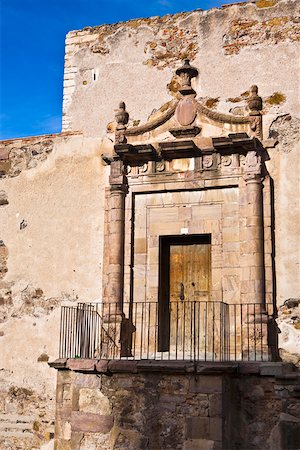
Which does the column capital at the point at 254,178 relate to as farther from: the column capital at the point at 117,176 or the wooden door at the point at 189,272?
the column capital at the point at 117,176

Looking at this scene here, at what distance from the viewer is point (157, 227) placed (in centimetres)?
1003

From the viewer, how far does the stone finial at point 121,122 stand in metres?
10.4

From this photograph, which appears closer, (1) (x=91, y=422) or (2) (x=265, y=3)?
(1) (x=91, y=422)

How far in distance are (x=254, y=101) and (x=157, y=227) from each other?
2447 millimetres

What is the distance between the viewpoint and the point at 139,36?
10.9 meters

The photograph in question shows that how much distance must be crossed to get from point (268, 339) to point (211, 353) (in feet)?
3.14

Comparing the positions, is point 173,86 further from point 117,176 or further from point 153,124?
point 117,176

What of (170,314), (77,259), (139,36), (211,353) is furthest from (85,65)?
(211,353)

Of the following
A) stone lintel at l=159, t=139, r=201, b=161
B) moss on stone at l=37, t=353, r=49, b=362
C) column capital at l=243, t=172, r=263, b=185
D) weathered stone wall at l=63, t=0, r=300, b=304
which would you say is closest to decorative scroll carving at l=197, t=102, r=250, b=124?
weathered stone wall at l=63, t=0, r=300, b=304

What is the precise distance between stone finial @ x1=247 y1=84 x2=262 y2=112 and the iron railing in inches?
119

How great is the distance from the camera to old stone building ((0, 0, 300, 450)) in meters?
8.57

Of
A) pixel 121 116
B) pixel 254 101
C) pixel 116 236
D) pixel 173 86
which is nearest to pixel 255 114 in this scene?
pixel 254 101

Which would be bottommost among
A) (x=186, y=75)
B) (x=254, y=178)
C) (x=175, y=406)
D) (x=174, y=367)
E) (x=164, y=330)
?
(x=175, y=406)

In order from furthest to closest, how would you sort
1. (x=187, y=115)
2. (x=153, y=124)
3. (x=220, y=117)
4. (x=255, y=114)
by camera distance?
(x=153, y=124)
(x=187, y=115)
(x=220, y=117)
(x=255, y=114)
